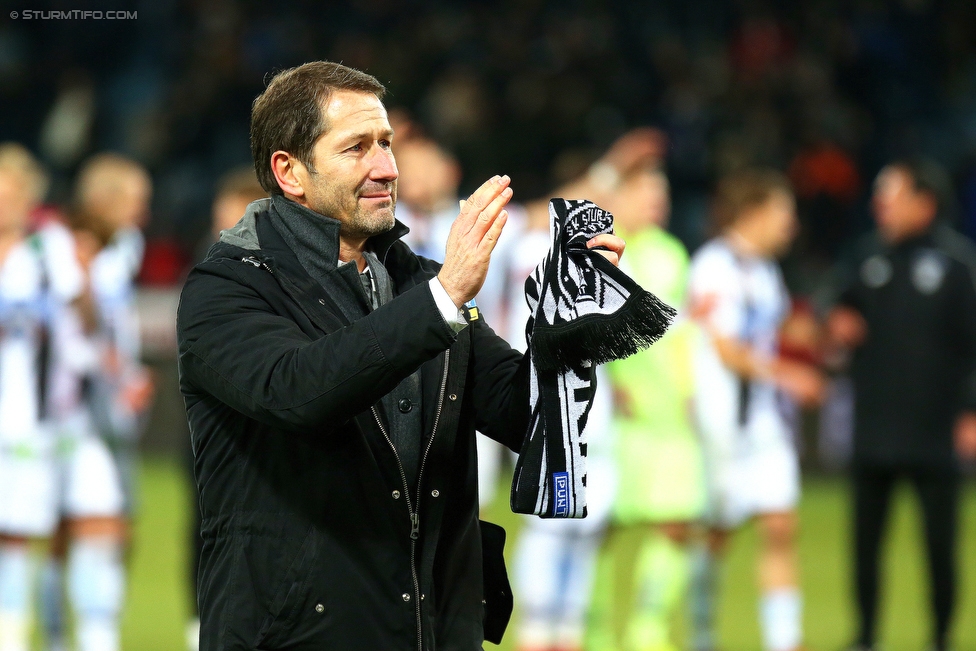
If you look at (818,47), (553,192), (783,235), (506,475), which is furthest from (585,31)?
(783,235)

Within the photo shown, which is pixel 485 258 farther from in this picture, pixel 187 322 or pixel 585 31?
pixel 585 31

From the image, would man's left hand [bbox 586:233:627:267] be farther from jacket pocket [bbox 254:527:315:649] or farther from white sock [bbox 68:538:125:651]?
white sock [bbox 68:538:125:651]

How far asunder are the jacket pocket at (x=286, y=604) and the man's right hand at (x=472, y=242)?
549mm

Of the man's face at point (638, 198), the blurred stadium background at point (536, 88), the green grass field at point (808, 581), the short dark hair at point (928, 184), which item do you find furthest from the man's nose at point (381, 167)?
the blurred stadium background at point (536, 88)

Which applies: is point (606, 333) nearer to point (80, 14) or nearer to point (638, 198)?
point (638, 198)

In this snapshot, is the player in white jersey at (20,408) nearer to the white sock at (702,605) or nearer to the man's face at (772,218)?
the white sock at (702,605)

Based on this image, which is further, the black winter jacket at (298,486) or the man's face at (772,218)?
the man's face at (772,218)

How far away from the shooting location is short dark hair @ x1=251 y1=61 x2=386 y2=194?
261 centimetres

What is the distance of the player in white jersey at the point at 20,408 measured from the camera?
5.76 metres

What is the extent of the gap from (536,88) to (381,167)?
41.1ft

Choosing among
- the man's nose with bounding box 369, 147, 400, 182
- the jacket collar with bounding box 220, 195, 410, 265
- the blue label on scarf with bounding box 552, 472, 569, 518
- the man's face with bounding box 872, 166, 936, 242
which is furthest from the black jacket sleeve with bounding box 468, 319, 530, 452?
the man's face with bounding box 872, 166, 936, 242

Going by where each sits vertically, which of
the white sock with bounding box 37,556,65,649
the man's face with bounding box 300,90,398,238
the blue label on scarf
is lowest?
the white sock with bounding box 37,556,65,649

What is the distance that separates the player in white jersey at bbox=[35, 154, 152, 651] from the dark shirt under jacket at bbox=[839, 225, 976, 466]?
355cm

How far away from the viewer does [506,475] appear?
41.5ft
